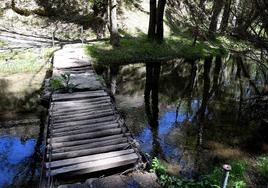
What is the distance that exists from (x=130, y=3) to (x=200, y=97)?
57.8ft

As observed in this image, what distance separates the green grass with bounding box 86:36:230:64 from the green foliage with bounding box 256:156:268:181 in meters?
14.0

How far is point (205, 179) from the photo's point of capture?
1032 centimetres

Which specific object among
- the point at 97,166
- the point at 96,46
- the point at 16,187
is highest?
the point at 96,46

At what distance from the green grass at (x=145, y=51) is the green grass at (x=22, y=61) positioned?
10.6 feet

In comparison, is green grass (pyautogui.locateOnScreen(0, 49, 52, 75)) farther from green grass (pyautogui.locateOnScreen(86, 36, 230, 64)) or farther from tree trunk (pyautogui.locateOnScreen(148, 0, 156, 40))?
tree trunk (pyautogui.locateOnScreen(148, 0, 156, 40))

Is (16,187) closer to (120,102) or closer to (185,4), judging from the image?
(120,102)

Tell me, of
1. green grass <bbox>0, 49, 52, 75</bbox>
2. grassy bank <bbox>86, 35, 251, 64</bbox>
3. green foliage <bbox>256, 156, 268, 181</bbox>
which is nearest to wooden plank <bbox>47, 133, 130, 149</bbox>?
green foliage <bbox>256, 156, 268, 181</bbox>

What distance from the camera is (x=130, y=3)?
34594mm

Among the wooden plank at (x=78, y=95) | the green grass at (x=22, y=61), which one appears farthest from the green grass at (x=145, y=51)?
the wooden plank at (x=78, y=95)

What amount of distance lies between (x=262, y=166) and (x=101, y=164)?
559cm

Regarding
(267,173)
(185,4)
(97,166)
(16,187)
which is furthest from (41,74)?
(185,4)

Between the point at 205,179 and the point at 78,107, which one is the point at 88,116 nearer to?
the point at 78,107

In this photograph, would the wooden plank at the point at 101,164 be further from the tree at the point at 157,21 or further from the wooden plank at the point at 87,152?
the tree at the point at 157,21

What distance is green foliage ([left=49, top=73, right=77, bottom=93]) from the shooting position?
51.9 ft
